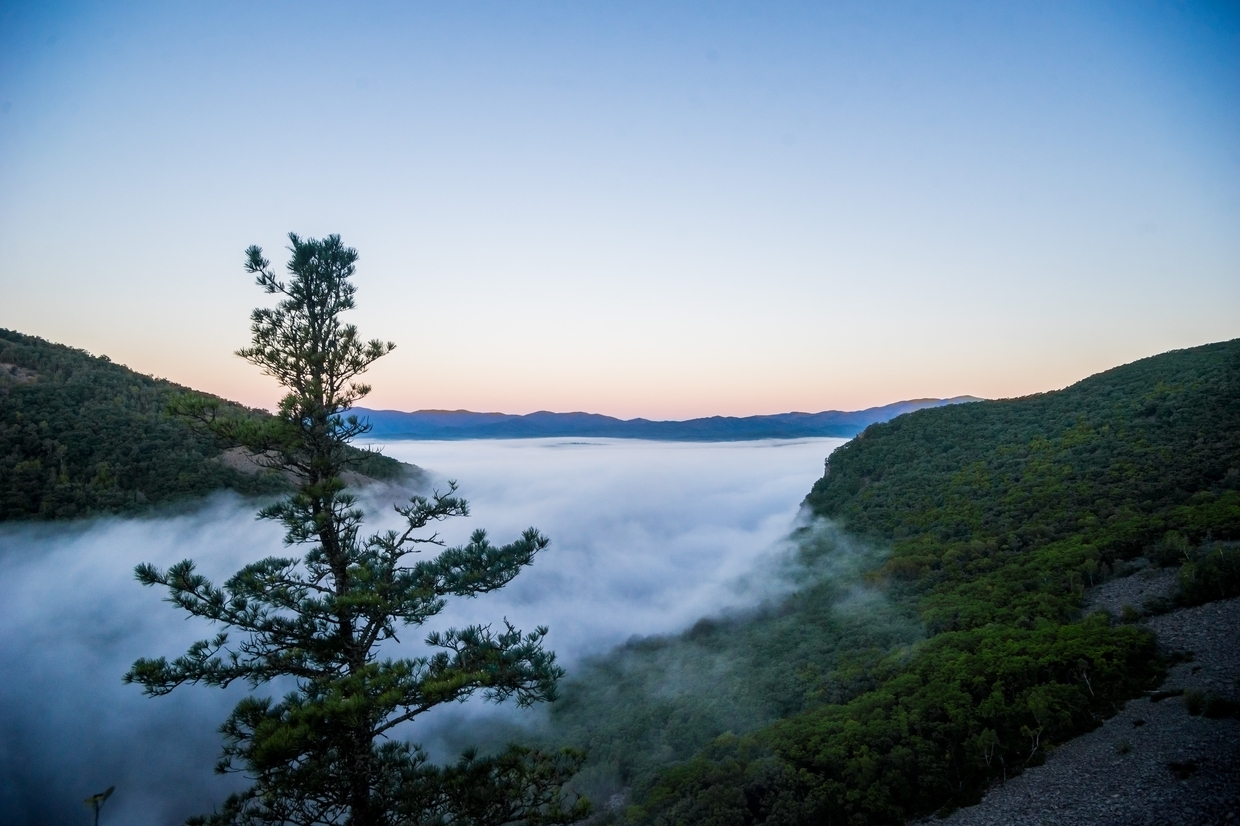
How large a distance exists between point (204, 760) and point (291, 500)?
163 feet

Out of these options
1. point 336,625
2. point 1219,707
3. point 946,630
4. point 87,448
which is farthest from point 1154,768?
point 87,448

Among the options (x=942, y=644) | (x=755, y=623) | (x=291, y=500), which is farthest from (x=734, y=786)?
(x=755, y=623)

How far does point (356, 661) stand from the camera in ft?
24.3

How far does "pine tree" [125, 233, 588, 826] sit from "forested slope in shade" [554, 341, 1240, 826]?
49.2ft

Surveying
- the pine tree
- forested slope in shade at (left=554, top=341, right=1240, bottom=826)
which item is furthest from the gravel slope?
the pine tree

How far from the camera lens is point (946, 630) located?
2625 centimetres

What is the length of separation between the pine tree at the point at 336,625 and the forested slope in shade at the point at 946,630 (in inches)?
590

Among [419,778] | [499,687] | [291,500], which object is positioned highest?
[291,500]

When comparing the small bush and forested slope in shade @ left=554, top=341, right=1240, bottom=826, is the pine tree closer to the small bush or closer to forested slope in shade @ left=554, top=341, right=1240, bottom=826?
forested slope in shade @ left=554, top=341, right=1240, bottom=826

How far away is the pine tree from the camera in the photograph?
262 inches

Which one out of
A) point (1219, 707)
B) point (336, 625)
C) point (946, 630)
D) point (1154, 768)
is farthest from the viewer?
point (946, 630)

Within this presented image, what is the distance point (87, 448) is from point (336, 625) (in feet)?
151

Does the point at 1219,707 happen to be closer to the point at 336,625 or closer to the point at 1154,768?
the point at 1154,768

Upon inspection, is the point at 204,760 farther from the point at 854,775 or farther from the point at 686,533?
the point at 686,533
